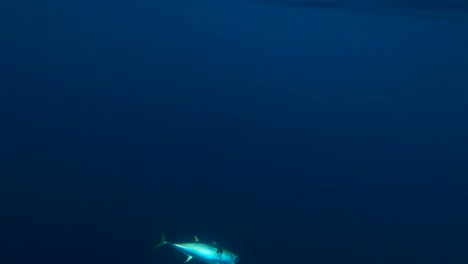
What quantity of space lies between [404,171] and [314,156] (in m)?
1.64

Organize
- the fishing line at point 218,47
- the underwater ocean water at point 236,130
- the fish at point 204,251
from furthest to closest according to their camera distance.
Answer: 1. the fishing line at point 218,47
2. the underwater ocean water at point 236,130
3. the fish at point 204,251

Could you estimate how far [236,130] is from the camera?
764cm

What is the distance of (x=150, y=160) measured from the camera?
24.1ft

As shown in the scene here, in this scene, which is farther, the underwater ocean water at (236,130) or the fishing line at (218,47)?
the fishing line at (218,47)

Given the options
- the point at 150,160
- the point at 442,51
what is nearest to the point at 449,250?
the point at 442,51

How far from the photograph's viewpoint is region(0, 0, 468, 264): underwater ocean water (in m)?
7.04

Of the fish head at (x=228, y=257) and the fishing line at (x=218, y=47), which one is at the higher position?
the fishing line at (x=218, y=47)

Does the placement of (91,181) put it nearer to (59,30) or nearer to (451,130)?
(59,30)

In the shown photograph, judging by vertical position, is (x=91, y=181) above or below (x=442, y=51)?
below

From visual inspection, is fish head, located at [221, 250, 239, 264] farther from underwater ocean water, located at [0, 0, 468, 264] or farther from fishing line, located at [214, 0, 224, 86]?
fishing line, located at [214, 0, 224, 86]

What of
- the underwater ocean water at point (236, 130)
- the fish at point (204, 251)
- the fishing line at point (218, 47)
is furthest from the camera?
the fishing line at point (218, 47)

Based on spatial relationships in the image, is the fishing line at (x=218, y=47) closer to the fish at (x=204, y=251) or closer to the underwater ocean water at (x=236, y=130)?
the underwater ocean water at (x=236, y=130)

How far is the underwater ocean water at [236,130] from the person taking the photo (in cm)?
704

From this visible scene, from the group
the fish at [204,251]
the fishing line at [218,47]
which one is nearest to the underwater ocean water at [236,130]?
the fishing line at [218,47]
